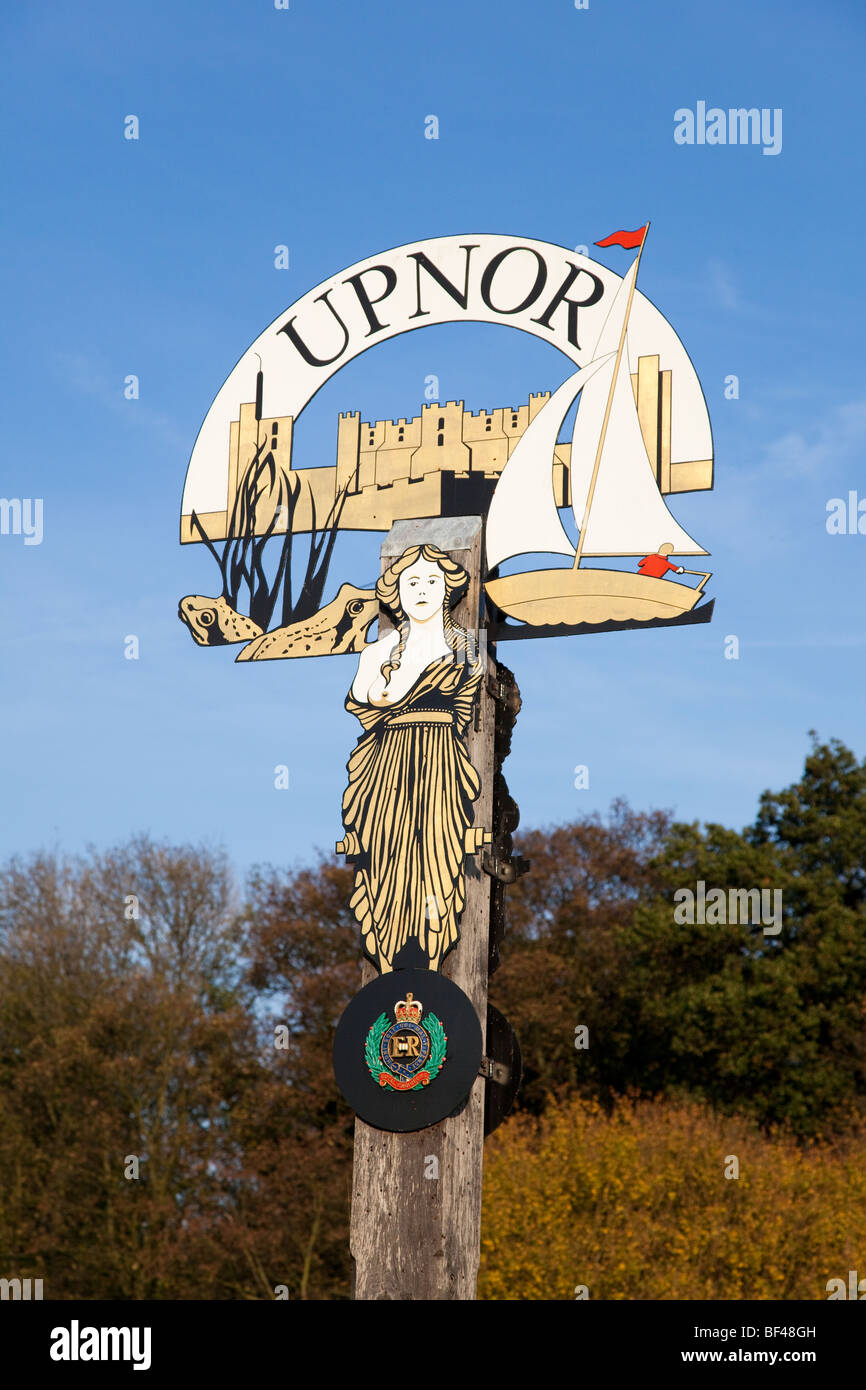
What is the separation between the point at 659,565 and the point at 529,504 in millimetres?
659

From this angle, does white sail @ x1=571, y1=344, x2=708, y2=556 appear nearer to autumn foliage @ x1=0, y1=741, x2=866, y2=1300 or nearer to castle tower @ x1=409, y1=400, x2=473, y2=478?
castle tower @ x1=409, y1=400, x2=473, y2=478

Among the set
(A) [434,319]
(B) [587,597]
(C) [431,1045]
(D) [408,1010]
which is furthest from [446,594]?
(C) [431,1045]

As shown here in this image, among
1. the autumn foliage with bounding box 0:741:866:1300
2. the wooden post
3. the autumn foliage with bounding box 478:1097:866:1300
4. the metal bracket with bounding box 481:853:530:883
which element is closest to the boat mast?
the metal bracket with bounding box 481:853:530:883

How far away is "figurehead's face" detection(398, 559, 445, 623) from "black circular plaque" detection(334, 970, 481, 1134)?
1.56 m

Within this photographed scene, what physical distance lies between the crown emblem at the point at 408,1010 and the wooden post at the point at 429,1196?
17cm

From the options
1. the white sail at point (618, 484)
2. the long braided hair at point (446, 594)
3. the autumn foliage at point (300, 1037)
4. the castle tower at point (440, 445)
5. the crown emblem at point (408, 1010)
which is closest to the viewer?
the crown emblem at point (408, 1010)

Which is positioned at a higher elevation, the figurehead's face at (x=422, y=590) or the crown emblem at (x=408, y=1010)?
the figurehead's face at (x=422, y=590)

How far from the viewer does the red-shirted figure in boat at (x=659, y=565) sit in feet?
19.7

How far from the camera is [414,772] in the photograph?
570cm

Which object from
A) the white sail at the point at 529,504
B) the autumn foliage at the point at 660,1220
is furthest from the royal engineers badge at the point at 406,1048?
the autumn foliage at the point at 660,1220

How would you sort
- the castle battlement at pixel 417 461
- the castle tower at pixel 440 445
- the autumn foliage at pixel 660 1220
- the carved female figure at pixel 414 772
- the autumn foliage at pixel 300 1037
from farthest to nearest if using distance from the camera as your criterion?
1. the autumn foliage at pixel 300 1037
2. the autumn foliage at pixel 660 1220
3. the castle tower at pixel 440 445
4. the castle battlement at pixel 417 461
5. the carved female figure at pixel 414 772

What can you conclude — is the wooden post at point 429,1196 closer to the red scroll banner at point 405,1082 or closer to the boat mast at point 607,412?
the red scroll banner at point 405,1082

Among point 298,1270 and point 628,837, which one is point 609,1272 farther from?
point 628,837
